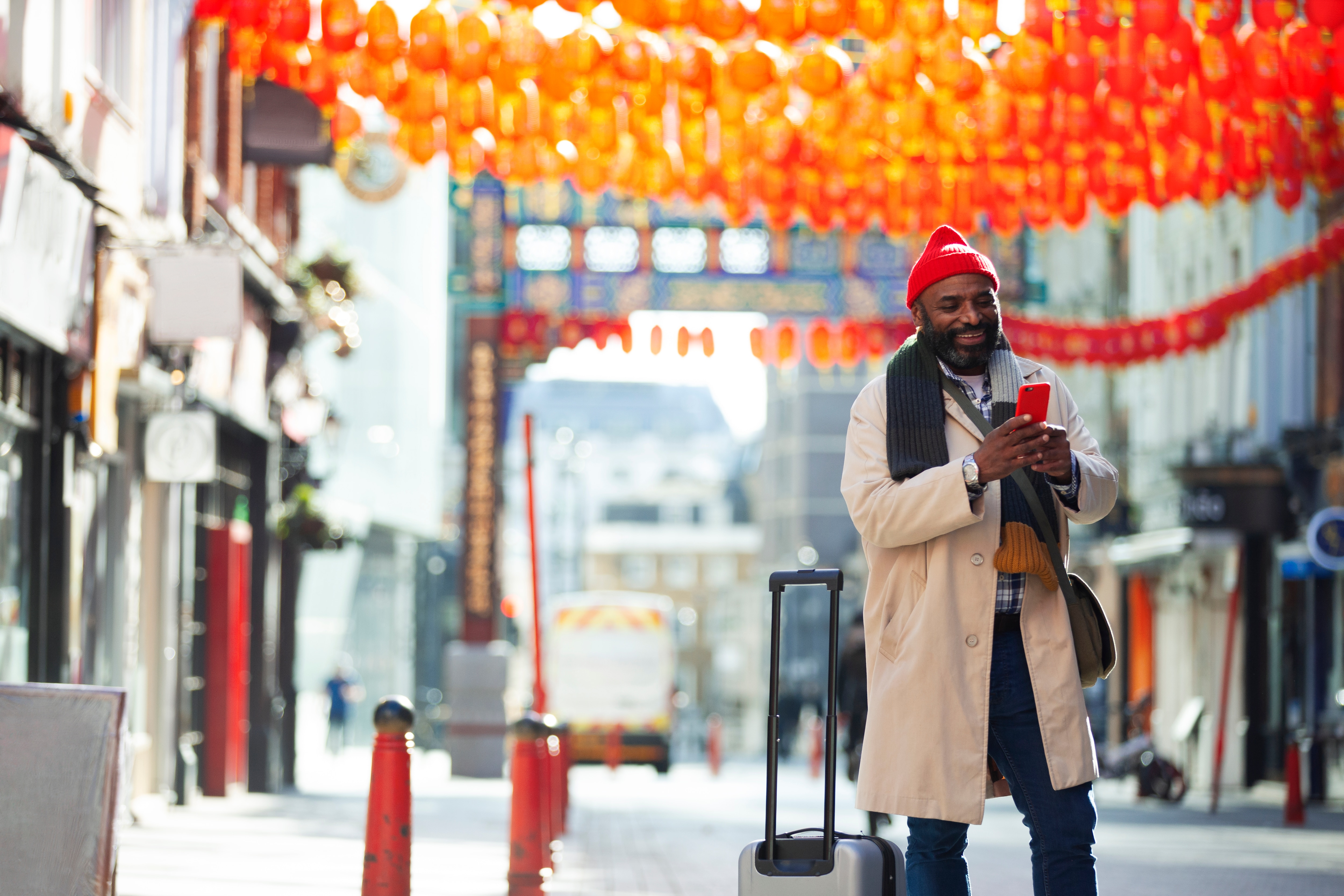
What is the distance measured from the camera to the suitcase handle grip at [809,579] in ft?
15.4

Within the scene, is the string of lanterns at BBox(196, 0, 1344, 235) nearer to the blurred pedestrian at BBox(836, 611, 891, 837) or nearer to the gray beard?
the blurred pedestrian at BBox(836, 611, 891, 837)

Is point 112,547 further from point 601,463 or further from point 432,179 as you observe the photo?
point 601,463

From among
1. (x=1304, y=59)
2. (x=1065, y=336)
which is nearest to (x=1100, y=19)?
(x=1304, y=59)

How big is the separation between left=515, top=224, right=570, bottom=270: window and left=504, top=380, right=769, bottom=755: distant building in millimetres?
44293

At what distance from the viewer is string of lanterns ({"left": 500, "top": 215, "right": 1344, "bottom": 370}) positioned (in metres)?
21.8

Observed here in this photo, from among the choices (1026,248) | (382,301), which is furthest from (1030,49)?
(382,301)

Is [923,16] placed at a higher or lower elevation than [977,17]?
lower

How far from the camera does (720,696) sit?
9212 centimetres

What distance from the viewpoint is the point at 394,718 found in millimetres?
6961

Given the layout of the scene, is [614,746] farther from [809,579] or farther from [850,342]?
[809,579]

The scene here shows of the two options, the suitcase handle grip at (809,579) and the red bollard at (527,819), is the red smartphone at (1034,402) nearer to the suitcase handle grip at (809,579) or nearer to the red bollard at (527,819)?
the suitcase handle grip at (809,579)

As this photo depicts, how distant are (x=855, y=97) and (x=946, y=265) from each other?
8179mm

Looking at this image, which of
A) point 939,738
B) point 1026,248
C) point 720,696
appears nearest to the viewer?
point 939,738

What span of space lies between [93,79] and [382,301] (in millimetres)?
34360
